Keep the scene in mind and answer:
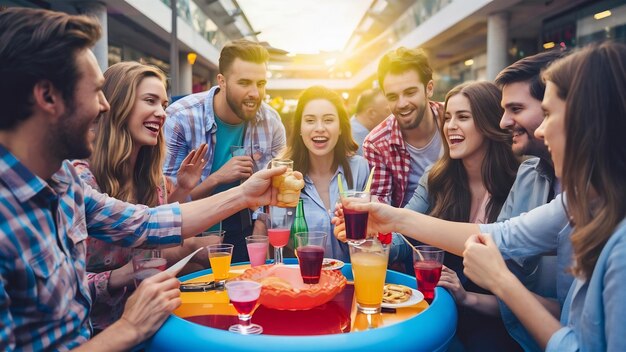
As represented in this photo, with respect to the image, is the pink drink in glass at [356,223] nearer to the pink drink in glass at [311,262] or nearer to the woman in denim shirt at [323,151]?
the pink drink in glass at [311,262]

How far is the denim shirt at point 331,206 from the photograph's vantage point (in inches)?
109

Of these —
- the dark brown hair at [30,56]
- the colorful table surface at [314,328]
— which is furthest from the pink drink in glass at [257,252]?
the dark brown hair at [30,56]

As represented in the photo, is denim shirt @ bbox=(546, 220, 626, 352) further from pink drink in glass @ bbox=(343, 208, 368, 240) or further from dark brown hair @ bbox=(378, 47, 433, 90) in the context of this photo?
dark brown hair @ bbox=(378, 47, 433, 90)

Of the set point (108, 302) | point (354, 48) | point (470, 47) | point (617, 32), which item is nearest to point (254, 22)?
point (354, 48)

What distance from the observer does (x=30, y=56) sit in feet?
3.90

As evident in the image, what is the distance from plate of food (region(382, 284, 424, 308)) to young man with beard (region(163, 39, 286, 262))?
1708 mm

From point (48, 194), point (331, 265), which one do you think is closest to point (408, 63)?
point (331, 265)

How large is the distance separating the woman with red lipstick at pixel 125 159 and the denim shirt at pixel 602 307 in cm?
156

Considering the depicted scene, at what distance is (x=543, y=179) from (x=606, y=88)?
3.07 feet

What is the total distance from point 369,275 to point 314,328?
0.25 metres

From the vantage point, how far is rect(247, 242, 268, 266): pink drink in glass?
1956 millimetres

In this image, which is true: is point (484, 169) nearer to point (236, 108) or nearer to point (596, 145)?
point (596, 145)

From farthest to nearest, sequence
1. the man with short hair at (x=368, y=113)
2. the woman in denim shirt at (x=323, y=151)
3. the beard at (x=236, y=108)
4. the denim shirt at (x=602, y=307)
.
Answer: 1. the man with short hair at (x=368, y=113)
2. the beard at (x=236, y=108)
3. the woman in denim shirt at (x=323, y=151)
4. the denim shirt at (x=602, y=307)

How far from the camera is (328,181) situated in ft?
10.3
